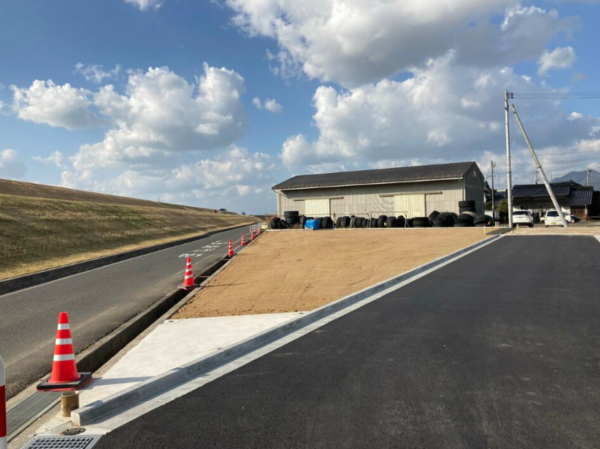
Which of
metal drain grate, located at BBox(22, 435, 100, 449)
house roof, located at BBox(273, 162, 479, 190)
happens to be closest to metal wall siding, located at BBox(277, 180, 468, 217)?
house roof, located at BBox(273, 162, 479, 190)

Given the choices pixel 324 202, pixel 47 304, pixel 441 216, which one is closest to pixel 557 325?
pixel 47 304

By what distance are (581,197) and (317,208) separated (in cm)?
3754

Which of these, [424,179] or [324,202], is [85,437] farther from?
[324,202]

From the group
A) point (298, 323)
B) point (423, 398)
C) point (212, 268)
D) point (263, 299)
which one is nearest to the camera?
point (423, 398)

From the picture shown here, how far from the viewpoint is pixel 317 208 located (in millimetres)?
45000

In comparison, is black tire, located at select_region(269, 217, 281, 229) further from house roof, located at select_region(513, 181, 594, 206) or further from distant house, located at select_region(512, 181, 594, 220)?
house roof, located at select_region(513, 181, 594, 206)

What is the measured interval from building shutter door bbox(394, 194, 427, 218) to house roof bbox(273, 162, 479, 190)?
156 cm

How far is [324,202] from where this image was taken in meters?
44.6

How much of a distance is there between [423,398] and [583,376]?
1.90 m

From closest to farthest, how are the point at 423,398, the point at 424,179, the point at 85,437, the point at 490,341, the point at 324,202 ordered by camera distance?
the point at 85,437, the point at 423,398, the point at 490,341, the point at 424,179, the point at 324,202

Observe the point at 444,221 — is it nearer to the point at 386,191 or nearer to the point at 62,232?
the point at 386,191

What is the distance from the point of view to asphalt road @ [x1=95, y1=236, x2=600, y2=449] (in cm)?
364

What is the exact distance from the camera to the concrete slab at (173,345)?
17.3 feet

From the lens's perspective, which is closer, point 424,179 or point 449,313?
point 449,313
